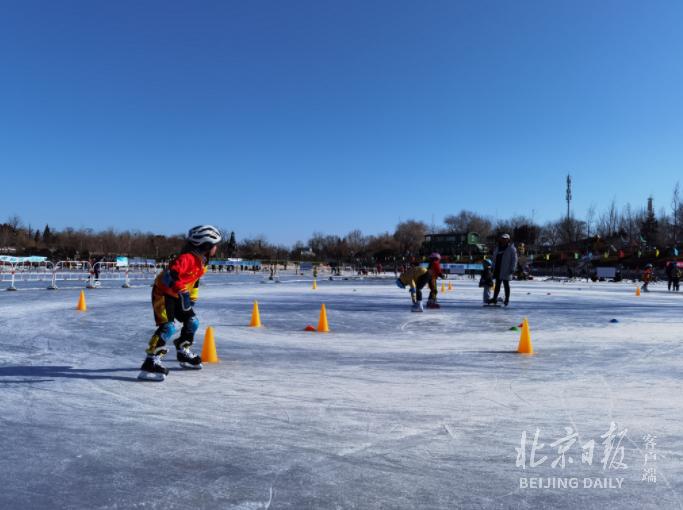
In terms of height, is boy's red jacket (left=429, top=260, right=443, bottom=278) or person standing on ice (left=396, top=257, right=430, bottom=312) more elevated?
boy's red jacket (left=429, top=260, right=443, bottom=278)

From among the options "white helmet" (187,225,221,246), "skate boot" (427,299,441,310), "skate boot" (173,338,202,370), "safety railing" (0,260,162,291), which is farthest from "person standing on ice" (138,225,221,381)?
"safety railing" (0,260,162,291)

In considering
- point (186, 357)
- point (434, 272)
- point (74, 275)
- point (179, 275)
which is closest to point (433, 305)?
point (434, 272)

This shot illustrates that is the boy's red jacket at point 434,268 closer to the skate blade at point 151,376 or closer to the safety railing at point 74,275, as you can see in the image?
the skate blade at point 151,376

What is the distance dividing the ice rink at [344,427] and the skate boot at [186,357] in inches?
7.3

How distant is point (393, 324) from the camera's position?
36.0 ft

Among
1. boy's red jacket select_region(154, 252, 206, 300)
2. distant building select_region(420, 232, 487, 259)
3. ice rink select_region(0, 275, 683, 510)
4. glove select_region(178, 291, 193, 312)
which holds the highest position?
distant building select_region(420, 232, 487, 259)

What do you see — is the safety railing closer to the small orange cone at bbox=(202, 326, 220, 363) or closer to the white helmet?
the small orange cone at bbox=(202, 326, 220, 363)

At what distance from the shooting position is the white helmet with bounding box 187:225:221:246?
569cm

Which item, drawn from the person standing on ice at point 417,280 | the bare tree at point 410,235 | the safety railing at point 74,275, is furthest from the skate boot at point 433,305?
the bare tree at point 410,235

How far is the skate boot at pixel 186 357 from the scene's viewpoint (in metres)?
5.91

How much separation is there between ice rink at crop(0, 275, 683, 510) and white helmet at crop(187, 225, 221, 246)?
148 cm

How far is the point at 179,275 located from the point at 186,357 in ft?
3.72

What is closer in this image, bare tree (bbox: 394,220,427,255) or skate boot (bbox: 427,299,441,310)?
skate boot (bbox: 427,299,441,310)

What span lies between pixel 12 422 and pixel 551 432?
4051mm
